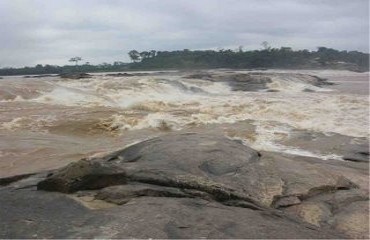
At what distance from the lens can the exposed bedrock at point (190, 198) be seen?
13.4 ft

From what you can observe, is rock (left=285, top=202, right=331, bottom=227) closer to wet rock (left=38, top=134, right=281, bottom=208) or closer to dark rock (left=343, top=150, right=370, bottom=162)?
wet rock (left=38, top=134, right=281, bottom=208)

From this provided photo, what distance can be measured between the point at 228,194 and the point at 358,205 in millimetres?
1732

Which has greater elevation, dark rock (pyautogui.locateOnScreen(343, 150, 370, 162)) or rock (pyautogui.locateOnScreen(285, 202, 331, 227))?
rock (pyautogui.locateOnScreen(285, 202, 331, 227))

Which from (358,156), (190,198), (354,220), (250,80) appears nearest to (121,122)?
(358,156)

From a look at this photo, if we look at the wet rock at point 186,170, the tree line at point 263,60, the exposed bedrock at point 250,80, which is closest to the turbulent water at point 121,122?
the wet rock at point 186,170

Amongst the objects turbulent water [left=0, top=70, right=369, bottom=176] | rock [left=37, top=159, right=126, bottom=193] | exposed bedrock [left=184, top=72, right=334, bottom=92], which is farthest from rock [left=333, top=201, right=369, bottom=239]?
exposed bedrock [left=184, top=72, right=334, bottom=92]

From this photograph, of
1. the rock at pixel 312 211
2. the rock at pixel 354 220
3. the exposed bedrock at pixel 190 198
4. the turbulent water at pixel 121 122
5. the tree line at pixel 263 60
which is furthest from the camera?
the tree line at pixel 263 60

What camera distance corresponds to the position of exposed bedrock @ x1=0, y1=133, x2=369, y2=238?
4094mm

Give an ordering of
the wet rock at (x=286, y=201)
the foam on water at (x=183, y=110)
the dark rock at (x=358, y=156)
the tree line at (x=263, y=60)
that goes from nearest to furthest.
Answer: the wet rock at (x=286, y=201) → the dark rock at (x=358, y=156) → the foam on water at (x=183, y=110) → the tree line at (x=263, y=60)

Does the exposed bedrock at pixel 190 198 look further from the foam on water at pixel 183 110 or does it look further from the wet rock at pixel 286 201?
the foam on water at pixel 183 110

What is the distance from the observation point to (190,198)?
5.00 meters

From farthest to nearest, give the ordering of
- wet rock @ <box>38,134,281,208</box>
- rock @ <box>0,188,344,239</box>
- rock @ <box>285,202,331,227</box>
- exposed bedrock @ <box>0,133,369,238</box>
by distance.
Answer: rock @ <box>285,202,331,227</box>, wet rock @ <box>38,134,281,208</box>, exposed bedrock @ <box>0,133,369,238</box>, rock @ <box>0,188,344,239</box>

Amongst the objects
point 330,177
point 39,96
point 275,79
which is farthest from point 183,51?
A: point 330,177

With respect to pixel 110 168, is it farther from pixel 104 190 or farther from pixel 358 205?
pixel 358 205
